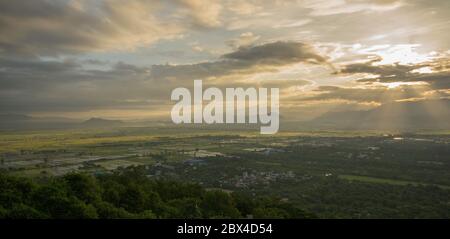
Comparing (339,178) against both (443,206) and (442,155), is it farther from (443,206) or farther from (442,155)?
(442,155)

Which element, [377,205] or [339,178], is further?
[339,178]

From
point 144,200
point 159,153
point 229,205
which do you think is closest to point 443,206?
point 229,205

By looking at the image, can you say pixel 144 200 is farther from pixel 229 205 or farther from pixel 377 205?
pixel 377 205
